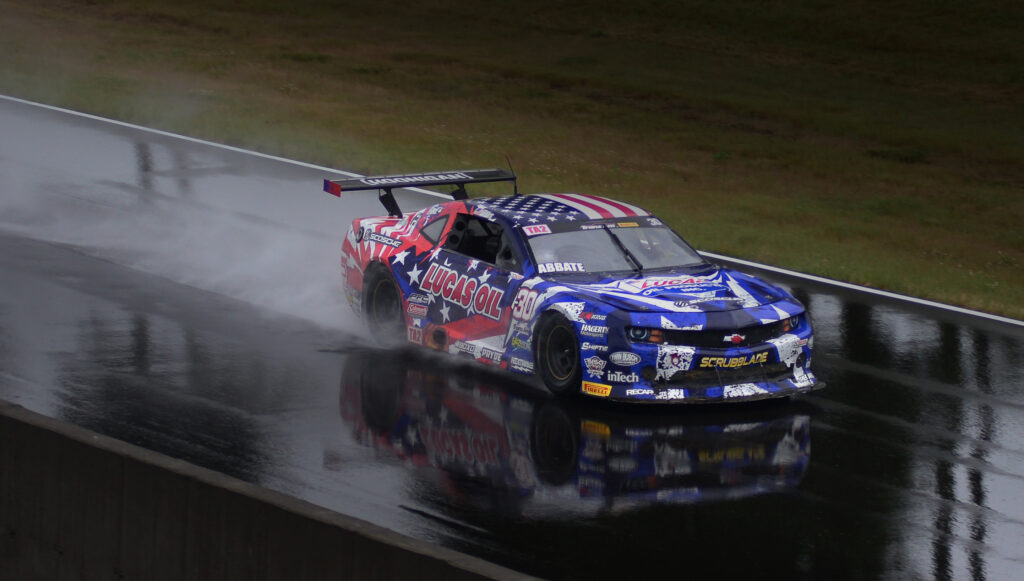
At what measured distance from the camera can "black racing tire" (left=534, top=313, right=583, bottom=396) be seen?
33.7 ft

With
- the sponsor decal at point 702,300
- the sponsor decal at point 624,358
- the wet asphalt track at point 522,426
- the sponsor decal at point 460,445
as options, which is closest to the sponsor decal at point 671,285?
the sponsor decal at point 702,300

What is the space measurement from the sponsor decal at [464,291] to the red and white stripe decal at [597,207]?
1.12 metres

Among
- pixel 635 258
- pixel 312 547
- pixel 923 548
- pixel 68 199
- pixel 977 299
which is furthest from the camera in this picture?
pixel 68 199

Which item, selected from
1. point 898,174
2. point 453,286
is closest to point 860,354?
point 453,286

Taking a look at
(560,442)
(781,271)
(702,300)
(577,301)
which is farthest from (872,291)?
(560,442)

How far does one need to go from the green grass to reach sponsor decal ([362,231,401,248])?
5.75 m

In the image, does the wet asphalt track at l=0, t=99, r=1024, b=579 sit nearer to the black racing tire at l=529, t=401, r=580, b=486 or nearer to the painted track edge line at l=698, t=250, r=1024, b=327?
the black racing tire at l=529, t=401, r=580, b=486

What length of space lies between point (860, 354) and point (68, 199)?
982cm

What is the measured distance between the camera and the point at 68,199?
17.4m

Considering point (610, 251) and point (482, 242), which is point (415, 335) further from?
point (610, 251)

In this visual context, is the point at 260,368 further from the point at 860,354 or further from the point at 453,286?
the point at 860,354

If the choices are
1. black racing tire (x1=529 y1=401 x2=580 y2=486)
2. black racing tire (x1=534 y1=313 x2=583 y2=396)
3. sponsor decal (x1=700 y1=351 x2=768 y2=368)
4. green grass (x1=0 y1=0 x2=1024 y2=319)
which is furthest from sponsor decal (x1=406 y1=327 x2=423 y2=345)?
green grass (x1=0 y1=0 x2=1024 y2=319)

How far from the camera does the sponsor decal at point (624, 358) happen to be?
9953 mm

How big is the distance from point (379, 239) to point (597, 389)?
332 centimetres
